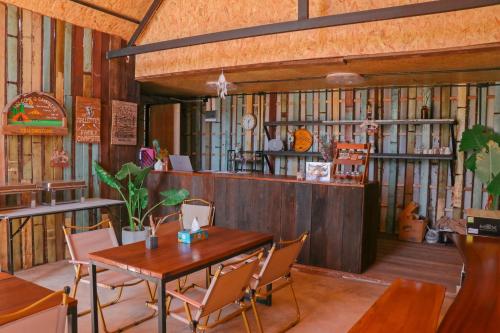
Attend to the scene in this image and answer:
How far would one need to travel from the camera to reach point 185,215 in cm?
474

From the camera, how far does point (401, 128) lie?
6.85 meters

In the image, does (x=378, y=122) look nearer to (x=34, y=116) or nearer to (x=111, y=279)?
(x=111, y=279)

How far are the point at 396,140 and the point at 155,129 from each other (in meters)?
4.85

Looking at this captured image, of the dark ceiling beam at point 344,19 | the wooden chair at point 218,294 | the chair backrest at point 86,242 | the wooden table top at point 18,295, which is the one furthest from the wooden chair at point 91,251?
the dark ceiling beam at point 344,19

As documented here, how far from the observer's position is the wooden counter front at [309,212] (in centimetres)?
471

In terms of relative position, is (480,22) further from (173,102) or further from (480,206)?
(173,102)

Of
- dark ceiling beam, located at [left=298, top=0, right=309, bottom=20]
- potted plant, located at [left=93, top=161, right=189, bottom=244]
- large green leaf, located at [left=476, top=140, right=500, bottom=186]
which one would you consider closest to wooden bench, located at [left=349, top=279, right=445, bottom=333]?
dark ceiling beam, located at [left=298, top=0, right=309, bottom=20]

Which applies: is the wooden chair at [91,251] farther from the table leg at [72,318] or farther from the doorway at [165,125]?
the doorway at [165,125]

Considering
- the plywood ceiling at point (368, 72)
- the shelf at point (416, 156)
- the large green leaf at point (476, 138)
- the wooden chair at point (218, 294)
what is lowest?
the wooden chair at point (218, 294)

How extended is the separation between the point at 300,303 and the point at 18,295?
2.60 metres

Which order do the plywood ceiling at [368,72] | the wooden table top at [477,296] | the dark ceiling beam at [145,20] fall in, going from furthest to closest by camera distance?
the dark ceiling beam at [145,20], the plywood ceiling at [368,72], the wooden table top at [477,296]

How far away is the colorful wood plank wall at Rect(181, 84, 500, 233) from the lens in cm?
636

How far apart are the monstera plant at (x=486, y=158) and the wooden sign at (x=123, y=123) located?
4.98 m

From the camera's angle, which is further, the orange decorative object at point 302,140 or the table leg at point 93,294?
the orange decorative object at point 302,140
